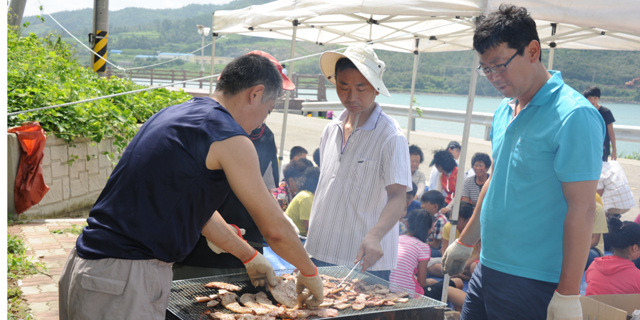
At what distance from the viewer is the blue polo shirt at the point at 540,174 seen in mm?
1948

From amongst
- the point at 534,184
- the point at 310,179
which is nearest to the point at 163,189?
the point at 534,184

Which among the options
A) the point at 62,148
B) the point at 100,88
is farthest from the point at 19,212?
the point at 100,88

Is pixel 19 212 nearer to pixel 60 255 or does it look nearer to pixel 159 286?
pixel 60 255

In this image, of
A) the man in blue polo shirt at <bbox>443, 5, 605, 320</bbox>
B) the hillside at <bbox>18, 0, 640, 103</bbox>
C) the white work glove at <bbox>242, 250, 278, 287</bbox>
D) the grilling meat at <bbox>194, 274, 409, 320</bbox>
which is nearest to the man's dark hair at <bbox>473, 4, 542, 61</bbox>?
the man in blue polo shirt at <bbox>443, 5, 605, 320</bbox>

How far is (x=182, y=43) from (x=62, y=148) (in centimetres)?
10703

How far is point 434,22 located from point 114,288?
6.39 meters

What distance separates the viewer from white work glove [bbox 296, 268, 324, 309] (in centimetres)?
226

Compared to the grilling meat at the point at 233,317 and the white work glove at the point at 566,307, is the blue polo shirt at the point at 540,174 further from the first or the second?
the grilling meat at the point at 233,317

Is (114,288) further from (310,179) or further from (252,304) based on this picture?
(310,179)

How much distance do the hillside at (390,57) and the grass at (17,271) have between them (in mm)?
3818

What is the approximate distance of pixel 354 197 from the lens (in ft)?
10.1

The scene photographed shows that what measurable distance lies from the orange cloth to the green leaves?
36 cm

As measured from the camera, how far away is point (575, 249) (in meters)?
1.96

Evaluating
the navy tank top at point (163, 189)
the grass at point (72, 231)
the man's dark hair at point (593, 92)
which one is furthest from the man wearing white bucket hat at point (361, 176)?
the man's dark hair at point (593, 92)
